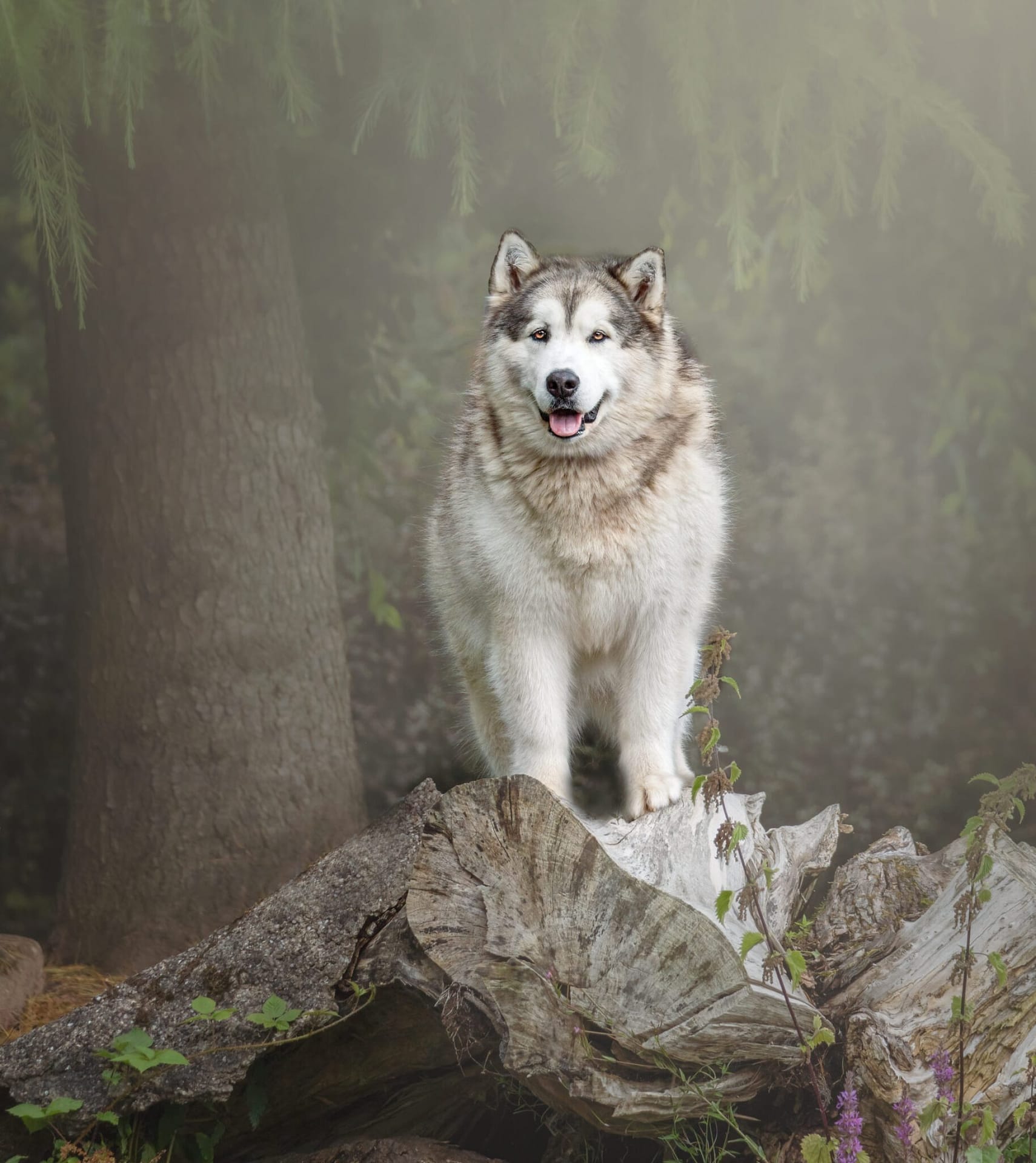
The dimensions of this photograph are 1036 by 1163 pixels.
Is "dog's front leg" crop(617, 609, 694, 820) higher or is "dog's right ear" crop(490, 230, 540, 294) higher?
"dog's right ear" crop(490, 230, 540, 294)

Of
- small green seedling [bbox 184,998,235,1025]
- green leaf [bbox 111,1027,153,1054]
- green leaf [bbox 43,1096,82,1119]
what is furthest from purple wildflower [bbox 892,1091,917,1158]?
green leaf [bbox 43,1096,82,1119]

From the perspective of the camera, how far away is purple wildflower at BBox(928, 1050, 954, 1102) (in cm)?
202

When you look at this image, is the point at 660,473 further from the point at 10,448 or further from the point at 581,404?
the point at 10,448

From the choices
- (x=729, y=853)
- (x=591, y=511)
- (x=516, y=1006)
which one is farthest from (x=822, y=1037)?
(x=591, y=511)

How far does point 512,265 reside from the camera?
3057 millimetres

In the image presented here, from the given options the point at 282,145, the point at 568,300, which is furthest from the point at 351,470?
the point at 568,300

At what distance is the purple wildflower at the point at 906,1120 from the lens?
6.61 ft

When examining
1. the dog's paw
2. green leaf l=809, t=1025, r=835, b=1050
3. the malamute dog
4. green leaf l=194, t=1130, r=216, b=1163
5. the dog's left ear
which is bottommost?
green leaf l=194, t=1130, r=216, b=1163

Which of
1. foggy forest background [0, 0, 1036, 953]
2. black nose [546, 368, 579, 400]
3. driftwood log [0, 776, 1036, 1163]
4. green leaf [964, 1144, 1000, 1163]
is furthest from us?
foggy forest background [0, 0, 1036, 953]

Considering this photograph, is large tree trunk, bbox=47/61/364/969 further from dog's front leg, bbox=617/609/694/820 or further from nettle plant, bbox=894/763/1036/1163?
nettle plant, bbox=894/763/1036/1163

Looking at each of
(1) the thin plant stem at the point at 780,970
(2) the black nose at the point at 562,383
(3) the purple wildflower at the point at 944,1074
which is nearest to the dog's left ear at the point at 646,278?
(2) the black nose at the point at 562,383

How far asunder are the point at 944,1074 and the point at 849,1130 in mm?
222

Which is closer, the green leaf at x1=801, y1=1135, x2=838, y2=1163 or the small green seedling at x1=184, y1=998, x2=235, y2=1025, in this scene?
the green leaf at x1=801, y1=1135, x2=838, y2=1163

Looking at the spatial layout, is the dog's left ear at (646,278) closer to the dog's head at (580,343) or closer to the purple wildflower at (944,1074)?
the dog's head at (580,343)
